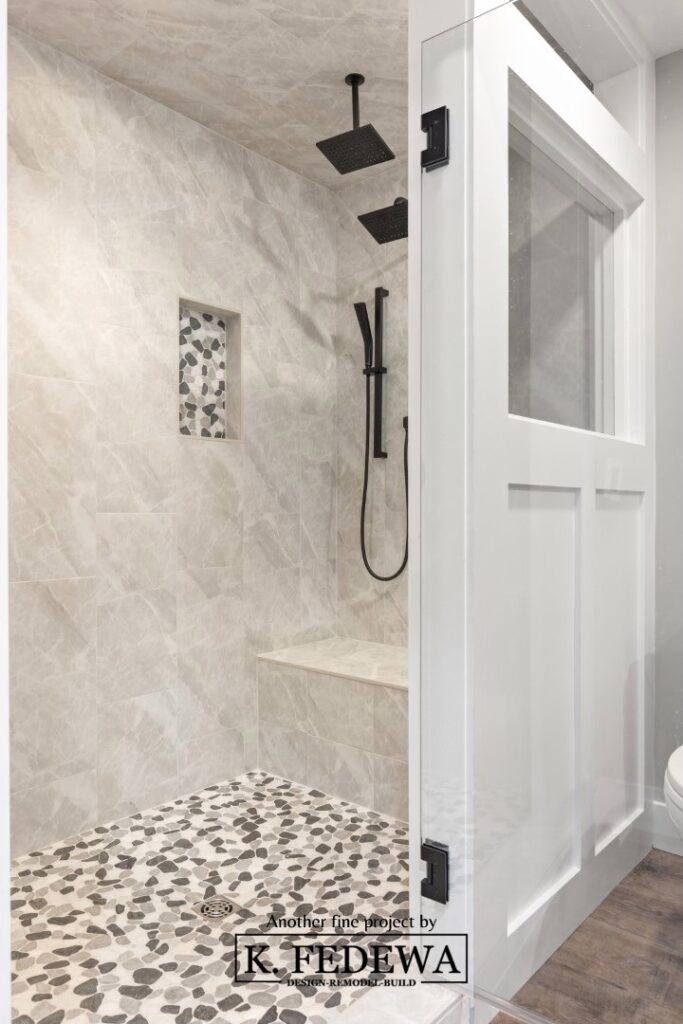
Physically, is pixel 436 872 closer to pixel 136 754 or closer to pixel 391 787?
pixel 391 787

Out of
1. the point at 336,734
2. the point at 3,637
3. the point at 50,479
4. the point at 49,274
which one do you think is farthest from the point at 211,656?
the point at 3,637

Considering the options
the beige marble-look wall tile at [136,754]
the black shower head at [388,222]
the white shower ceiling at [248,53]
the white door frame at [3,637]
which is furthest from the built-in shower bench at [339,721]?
the white shower ceiling at [248,53]

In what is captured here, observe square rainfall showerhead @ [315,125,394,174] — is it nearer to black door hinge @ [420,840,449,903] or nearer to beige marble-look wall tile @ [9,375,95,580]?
beige marble-look wall tile @ [9,375,95,580]

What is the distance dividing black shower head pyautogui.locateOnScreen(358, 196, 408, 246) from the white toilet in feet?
6.37

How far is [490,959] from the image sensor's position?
1400mm

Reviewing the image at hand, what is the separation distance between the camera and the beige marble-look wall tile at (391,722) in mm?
2521

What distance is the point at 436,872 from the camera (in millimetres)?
1444

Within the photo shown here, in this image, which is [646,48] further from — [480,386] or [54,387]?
[54,387]

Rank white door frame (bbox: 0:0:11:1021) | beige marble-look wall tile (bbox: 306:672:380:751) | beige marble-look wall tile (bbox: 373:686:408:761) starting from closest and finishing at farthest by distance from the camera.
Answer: white door frame (bbox: 0:0:11:1021) → beige marble-look wall tile (bbox: 373:686:408:761) → beige marble-look wall tile (bbox: 306:672:380:751)

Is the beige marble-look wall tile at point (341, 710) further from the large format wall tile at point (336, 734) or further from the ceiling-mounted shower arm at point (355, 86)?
the ceiling-mounted shower arm at point (355, 86)

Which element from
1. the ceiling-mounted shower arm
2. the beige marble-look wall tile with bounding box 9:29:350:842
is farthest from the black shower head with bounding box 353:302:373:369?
the ceiling-mounted shower arm

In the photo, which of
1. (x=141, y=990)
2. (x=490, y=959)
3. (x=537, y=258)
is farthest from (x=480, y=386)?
(x=141, y=990)

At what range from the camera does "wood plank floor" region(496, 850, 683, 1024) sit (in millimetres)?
1149

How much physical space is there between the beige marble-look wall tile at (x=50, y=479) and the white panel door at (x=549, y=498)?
1437mm
